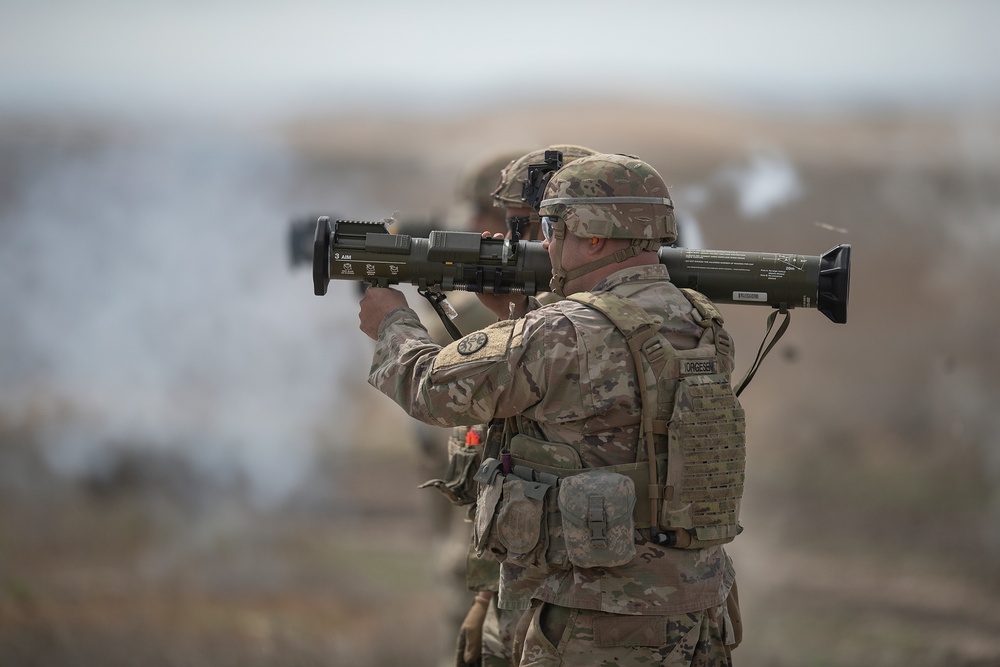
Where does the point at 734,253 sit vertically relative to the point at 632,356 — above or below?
above

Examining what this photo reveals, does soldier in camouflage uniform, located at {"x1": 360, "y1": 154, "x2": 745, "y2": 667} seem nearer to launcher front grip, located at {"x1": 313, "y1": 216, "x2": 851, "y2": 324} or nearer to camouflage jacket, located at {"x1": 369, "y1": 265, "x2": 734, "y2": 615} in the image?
camouflage jacket, located at {"x1": 369, "y1": 265, "x2": 734, "y2": 615}

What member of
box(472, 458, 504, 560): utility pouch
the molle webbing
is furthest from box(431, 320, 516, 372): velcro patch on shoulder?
box(472, 458, 504, 560): utility pouch

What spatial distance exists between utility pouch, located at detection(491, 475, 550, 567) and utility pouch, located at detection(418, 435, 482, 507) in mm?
938

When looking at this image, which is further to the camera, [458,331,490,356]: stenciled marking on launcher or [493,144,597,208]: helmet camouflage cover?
[493,144,597,208]: helmet camouflage cover

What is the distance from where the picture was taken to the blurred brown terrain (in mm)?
10219

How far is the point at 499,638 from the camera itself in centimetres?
509

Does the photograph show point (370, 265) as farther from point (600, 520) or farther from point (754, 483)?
point (754, 483)

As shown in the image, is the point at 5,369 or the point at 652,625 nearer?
the point at 652,625

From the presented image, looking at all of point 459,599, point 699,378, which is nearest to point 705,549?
point 699,378

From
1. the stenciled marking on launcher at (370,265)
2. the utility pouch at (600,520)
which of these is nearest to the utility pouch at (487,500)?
the utility pouch at (600,520)

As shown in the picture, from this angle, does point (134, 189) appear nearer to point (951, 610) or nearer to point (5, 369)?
point (5, 369)

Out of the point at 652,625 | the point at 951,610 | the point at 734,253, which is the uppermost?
the point at 734,253

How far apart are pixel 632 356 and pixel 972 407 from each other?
9866 mm

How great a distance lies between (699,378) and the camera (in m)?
4.17
